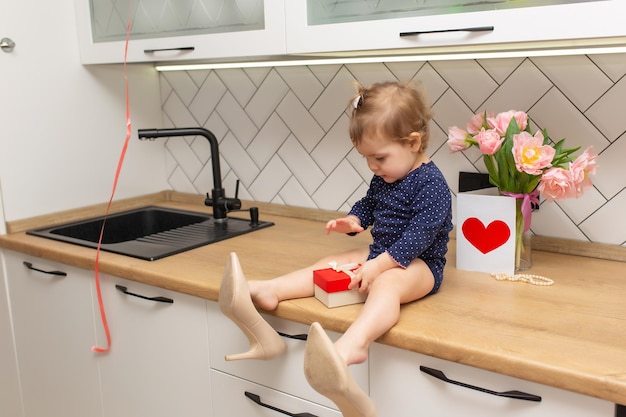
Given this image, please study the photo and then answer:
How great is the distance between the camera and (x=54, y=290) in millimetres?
1770

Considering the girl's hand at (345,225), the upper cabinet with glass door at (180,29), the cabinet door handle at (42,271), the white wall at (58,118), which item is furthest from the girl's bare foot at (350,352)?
the white wall at (58,118)

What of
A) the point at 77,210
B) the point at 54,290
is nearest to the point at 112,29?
the point at 77,210

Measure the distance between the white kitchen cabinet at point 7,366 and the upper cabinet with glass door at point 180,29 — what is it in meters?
0.74

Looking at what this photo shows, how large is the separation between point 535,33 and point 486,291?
0.52m

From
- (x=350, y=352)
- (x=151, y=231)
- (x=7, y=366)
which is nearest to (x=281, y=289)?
(x=350, y=352)

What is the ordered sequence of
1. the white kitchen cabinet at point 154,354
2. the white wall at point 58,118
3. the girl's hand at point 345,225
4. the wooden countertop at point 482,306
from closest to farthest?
the wooden countertop at point 482,306
the girl's hand at point 345,225
the white kitchen cabinet at point 154,354
the white wall at point 58,118

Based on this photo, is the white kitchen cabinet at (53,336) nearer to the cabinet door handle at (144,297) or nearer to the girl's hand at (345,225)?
the cabinet door handle at (144,297)

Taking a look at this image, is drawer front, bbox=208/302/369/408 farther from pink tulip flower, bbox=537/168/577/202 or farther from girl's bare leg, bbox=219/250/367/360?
pink tulip flower, bbox=537/168/577/202

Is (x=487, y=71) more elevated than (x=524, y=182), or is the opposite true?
(x=487, y=71)

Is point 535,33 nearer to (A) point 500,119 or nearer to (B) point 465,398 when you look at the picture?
Answer: (A) point 500,119

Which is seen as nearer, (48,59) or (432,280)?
(432,280)

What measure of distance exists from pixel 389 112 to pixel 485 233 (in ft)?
1.32

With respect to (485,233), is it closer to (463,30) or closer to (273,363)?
(463,30)

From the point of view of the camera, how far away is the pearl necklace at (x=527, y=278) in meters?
1.31
